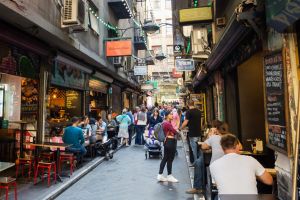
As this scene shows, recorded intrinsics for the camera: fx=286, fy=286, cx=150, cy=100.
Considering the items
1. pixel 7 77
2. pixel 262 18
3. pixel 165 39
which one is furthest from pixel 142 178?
pixel 165 39

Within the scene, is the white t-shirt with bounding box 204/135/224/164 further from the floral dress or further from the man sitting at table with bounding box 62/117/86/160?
the floral dress

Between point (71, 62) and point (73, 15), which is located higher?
point (73, 15)

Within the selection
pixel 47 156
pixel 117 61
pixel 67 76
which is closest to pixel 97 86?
pixel 117 61

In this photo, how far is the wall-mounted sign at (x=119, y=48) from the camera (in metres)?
14.0

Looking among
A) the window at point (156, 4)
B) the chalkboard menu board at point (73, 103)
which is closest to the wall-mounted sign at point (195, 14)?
the chalkboard menu board at point (73, 103)

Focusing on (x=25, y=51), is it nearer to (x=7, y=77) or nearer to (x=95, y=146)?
(x=7, y=77)

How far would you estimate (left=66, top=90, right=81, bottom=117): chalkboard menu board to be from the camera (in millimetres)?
14664

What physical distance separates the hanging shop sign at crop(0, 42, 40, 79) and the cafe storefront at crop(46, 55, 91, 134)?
212 cm

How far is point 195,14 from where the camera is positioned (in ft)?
35.2

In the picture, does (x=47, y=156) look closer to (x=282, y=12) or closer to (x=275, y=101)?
(x=275, y=101)

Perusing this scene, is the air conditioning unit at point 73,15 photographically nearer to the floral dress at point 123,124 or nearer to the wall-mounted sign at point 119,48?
the wall-mounted sign at point 119,48

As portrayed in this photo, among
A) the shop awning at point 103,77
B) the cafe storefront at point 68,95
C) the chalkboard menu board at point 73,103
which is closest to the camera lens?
the cafe storefront at point 68,95

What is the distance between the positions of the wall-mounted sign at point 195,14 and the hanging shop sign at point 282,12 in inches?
263

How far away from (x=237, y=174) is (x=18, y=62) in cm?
735
